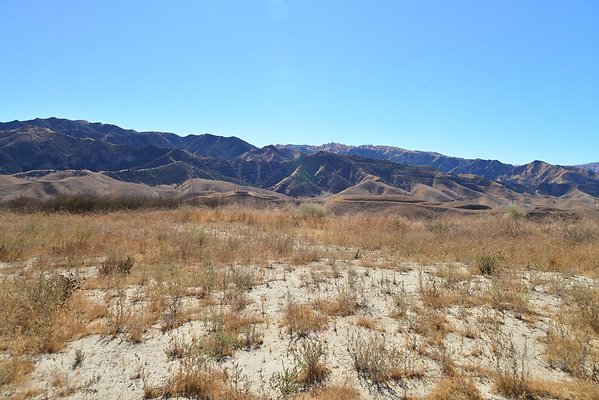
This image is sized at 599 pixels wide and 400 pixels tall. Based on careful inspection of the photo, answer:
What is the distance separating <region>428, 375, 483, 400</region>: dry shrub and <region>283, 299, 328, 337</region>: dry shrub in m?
1.92

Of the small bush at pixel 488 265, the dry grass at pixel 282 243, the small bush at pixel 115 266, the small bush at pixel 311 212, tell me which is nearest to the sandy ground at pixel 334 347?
the small bush at pixel 115 266

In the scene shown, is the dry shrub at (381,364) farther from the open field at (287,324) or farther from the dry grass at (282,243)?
the dry grass at (282,243)

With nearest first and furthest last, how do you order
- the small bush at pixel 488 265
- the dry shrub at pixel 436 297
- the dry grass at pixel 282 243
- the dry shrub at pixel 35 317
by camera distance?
the dry shrub at pixel 35 317 < the dry shrub at pixel 436 297 < the small bush at pixel 488 265 < the dry grass at pixel 282 243

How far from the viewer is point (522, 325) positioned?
5.61m

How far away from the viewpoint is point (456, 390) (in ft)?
12.5

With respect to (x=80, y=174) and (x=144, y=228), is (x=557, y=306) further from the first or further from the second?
(x=80, y=174)

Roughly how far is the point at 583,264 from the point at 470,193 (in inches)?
7450

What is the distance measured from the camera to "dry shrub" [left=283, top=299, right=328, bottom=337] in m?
5.24

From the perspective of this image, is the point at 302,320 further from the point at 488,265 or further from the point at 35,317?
the point at 488,265

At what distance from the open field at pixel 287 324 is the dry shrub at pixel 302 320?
27mm

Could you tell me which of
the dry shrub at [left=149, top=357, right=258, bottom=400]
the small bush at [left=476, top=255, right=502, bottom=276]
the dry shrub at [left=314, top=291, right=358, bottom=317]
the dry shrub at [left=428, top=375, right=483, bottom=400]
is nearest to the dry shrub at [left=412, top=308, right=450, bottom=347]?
the dry shrub at [left=428, top=375, right=483, bottom=400]

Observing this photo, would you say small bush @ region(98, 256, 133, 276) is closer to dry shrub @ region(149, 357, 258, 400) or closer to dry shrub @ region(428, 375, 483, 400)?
dry shrub @ region(149, 357, 258, 400)

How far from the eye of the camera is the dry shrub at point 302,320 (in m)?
5.24

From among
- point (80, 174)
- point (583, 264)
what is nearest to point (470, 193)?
point (80, 174)
